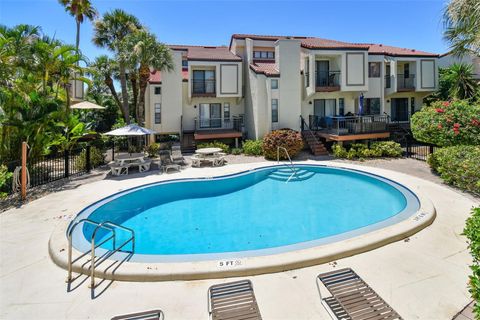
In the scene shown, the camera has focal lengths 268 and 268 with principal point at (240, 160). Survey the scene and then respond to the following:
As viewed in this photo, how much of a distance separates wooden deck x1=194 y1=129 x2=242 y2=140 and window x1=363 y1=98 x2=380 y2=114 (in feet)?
39.8

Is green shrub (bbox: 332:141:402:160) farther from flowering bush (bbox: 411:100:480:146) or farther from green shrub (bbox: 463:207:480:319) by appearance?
green shrub (bbox: 463:207:480:319)

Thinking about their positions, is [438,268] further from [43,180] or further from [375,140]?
[375,140]

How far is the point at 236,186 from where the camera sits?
14.0 metres

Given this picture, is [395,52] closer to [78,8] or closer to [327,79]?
[327,79]

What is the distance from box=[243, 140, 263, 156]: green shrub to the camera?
20188mm

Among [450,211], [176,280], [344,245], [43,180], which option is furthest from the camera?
[43,180]

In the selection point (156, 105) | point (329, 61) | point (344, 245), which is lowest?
point (344, 245)

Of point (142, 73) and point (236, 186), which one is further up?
point (142, 73)

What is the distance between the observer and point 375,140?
20.8 metres

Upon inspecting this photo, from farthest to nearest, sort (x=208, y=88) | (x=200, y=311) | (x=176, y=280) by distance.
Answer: (x=208, y=88) < (x=176, y=280) < (x=200, y=311)

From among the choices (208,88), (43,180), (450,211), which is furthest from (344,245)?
(208,88)

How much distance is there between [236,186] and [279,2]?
10.8 metres

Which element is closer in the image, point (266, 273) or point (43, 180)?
point (266, 273)

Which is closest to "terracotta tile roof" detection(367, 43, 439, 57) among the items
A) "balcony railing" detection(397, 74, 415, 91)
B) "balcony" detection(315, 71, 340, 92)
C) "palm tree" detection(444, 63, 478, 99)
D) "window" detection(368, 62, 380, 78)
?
"window" detection(368, 62, 380, 78)
